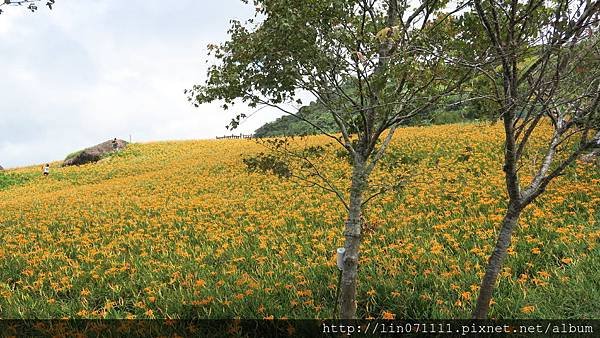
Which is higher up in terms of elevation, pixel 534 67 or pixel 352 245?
pixel 534 67

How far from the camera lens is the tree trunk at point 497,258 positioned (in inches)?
161

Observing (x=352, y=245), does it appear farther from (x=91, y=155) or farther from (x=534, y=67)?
(x=91, y=155)

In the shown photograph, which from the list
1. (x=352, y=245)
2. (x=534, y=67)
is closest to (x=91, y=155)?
(x=352, y=245)

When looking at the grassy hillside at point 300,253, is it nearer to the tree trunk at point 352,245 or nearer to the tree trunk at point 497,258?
the tree trunk at point 352,245

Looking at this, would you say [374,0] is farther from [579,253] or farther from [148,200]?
[148,200]

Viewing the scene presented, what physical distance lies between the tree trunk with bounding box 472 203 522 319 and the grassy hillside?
0.72 m

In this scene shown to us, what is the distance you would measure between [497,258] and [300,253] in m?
3.63

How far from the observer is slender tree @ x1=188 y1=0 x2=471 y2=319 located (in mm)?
3926

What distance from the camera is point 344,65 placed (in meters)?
4.28

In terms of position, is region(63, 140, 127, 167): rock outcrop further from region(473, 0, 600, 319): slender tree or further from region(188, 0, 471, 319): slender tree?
region(473, 0, 600, 319): slender tree

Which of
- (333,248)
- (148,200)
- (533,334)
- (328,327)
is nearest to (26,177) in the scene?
(148,200)

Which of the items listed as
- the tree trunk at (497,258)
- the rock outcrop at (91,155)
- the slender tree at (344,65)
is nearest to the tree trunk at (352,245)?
the slender tree at (344,65)

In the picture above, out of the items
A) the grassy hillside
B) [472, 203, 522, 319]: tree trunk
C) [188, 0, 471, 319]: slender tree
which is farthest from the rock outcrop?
[472, 203, 522, 319]: tree trunk

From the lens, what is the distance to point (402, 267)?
6391 millimetres
